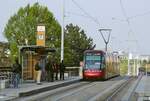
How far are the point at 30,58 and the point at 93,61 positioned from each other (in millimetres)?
12111

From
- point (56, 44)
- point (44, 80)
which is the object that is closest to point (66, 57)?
point (56, 44)

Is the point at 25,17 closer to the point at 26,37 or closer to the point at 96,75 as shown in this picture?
the point at 26,37

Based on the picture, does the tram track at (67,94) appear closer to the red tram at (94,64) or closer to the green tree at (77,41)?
the red tram at (94,64)

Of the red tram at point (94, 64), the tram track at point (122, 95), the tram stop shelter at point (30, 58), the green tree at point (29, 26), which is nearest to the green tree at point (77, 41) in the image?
the green tree at point (29, 26)

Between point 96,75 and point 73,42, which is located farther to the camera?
point 73,42

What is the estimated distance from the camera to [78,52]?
107 m

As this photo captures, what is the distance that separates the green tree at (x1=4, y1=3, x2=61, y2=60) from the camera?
82.6m

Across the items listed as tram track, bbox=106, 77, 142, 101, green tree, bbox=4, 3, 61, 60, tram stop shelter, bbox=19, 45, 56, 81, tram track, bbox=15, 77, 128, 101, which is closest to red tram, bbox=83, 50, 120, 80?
tram stop shelter, bbox=19, 45, 56, 81

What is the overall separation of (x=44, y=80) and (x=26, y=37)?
144 ft

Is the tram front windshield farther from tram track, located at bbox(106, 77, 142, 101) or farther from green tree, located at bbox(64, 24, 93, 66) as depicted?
green tree, located at bbox(64, 24, 93, 66)

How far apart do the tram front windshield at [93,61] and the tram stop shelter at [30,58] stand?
9896 mm

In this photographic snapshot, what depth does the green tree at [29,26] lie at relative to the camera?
82625 mm

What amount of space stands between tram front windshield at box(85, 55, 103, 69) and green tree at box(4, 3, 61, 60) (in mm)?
35092

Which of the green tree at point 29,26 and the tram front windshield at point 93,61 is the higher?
the green tree at point 29,26
